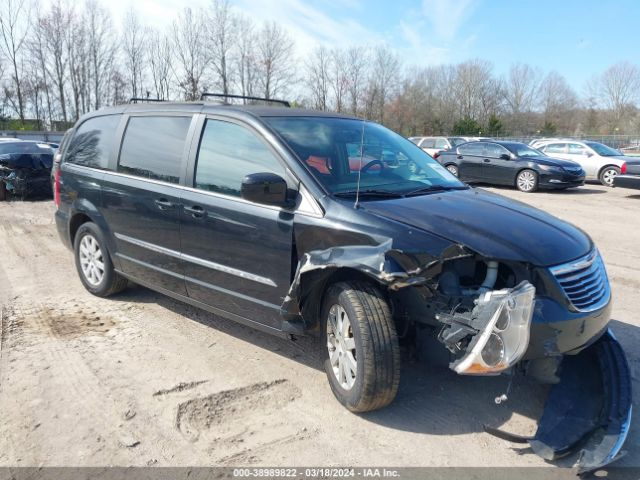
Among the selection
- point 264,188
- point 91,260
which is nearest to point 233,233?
point 264,188

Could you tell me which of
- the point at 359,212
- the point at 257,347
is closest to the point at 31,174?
the point at 257,347

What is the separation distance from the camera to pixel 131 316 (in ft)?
16.2

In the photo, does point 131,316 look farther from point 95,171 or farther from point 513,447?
point 513,447

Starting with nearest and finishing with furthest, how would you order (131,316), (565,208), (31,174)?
(131,316) < (565,208) < (31,174)

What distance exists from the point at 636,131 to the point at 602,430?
219ft

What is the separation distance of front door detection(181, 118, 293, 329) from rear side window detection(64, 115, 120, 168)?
1.48 m

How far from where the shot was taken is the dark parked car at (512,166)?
49.4ft

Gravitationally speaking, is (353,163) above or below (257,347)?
above

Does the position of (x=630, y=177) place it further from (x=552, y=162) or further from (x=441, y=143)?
(x=441, y=143)

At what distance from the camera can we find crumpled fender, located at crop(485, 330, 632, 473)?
2.74 meters

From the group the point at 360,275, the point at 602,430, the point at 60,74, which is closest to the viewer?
the point at 602,430

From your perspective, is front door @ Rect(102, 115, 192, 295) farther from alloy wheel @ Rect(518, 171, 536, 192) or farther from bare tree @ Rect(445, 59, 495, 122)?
bare tree @ Rect(445, 59, 495, 122)

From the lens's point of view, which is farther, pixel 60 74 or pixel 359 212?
pixel 60 74

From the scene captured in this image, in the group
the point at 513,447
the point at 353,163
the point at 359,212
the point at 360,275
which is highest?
the point at 353,163
